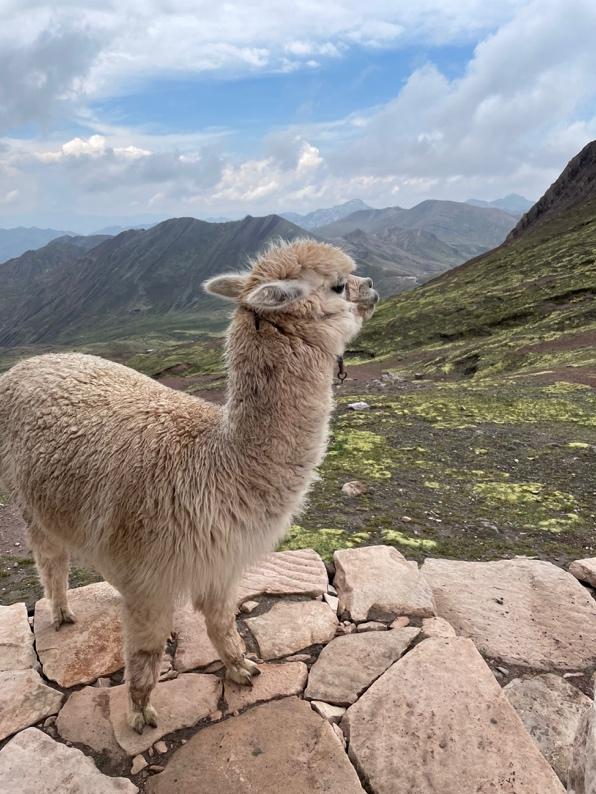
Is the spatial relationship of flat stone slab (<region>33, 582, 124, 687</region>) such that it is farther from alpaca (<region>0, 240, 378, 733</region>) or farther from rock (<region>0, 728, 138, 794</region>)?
alpaca (<region>0, 240, 378, 733</region>)

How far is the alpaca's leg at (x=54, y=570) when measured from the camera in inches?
217

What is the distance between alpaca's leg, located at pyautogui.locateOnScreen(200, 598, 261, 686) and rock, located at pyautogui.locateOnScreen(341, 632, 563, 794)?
103cm

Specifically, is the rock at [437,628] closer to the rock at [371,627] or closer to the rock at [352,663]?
the rock at [352,663]

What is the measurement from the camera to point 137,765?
160 inches

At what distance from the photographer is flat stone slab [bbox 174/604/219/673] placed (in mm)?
5133

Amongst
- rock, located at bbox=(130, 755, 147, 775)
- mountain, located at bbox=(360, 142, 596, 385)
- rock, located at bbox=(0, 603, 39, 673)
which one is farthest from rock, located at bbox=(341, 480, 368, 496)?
mountain, located at bbox=(360, 142, 596, 385)

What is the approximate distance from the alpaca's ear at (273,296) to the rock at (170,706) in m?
3.56

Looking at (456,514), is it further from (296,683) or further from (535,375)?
(535,375)

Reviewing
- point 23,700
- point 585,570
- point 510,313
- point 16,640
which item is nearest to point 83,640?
point 16,640

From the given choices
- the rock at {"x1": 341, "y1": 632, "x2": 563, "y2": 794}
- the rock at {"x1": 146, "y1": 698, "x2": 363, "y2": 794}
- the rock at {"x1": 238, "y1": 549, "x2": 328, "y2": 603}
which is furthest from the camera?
the rock at {"x1": 238, "y1": 549, "x2": 328, "y2": 603}

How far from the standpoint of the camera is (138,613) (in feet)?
14.0

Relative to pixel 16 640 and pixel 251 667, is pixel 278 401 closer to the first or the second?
pixel 251 667

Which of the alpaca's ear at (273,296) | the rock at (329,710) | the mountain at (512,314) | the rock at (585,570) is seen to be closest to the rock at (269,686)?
the rock at (329,710)

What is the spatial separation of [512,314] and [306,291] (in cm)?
4844
